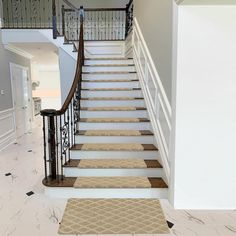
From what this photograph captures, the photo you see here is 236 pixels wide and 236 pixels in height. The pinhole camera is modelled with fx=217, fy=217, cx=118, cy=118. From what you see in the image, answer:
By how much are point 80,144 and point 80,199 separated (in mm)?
935

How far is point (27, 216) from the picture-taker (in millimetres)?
2191

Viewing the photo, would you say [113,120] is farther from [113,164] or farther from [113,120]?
[113,164]

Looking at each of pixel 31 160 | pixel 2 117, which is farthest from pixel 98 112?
pixel 2 117

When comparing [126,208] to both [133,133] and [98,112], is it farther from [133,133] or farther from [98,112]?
[98,112]

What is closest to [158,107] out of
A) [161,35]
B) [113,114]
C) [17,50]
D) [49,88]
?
[161,35]

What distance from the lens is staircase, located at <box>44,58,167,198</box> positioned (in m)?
2.50

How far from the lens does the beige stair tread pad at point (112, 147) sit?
9.88ft

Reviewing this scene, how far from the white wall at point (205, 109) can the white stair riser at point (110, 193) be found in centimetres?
25

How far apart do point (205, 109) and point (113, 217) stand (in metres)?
1.42

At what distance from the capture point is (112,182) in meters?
2.58

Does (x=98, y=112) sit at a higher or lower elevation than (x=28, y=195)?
higher

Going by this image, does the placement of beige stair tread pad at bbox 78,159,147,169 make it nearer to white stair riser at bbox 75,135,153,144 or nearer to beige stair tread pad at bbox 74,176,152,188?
beige stair tread pad at bbox 74,176,152,188

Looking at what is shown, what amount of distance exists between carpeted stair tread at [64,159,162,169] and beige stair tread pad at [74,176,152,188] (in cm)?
14

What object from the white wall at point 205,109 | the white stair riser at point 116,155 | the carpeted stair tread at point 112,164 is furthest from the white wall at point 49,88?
the white wall at point 205,109
